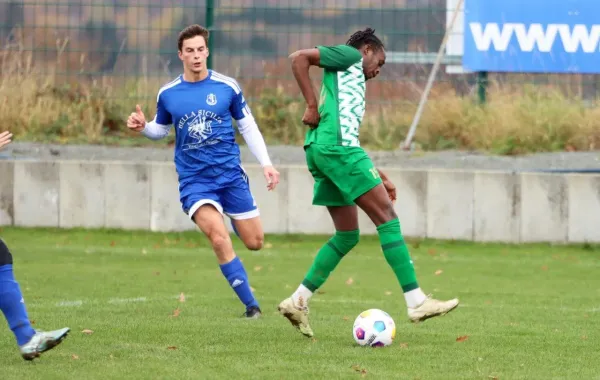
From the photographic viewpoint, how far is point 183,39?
31.1ft

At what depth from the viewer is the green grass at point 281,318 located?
23.7 ft

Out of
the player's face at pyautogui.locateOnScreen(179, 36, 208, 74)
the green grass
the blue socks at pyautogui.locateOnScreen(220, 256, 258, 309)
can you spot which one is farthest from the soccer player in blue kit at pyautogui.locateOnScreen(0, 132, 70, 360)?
the blue socks at pyautogui.locateOnScreen(220, 256, 258, 309)

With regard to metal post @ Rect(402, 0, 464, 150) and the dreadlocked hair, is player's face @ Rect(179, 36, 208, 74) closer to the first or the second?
the dreadlocked hair

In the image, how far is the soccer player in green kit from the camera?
8352 mm

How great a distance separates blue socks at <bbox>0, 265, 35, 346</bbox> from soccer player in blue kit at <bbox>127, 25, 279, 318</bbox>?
252cm

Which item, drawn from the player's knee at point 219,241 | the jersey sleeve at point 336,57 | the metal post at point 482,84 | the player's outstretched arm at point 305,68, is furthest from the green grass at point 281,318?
the metal post at point 482,84

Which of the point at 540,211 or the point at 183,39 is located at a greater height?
the point at 183,39

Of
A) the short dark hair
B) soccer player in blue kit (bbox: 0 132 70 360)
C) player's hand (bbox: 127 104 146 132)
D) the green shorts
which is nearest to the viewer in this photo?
soccer player in blue kit (bbox: 0 132 70 360)

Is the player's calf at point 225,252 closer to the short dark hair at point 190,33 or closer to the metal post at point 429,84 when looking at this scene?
the short dark hair at point 190,33

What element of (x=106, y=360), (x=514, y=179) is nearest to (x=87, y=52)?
(x=514, y=179)

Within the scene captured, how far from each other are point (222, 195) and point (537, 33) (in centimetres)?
809

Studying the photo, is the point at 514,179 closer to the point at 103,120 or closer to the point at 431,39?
the point at 431,39

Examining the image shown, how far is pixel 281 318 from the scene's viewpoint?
376 inches

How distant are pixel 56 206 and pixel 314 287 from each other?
7.59 meters
